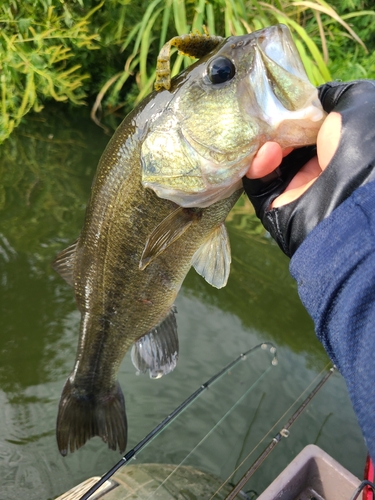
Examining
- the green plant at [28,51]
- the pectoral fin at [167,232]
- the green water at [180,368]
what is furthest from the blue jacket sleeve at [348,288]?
the green plant at [28,51]

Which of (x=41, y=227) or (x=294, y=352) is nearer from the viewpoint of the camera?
(x=294, y=352)

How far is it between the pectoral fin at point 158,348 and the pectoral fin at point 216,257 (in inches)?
11.3

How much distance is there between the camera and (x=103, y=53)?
15.8 ft

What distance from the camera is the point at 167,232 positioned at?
3.97ft

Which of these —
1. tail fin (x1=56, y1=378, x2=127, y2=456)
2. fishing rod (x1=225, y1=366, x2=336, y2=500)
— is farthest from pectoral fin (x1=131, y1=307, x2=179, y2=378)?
fishing rod (x1=225, y1=366, x2=336, y2=500)

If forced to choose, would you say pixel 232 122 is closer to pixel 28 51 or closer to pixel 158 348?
pixel 158 348

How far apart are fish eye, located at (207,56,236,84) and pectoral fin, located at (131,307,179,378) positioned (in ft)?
2.89

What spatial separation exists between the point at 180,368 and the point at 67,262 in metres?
1.30

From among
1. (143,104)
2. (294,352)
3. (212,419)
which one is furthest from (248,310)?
(143,104)

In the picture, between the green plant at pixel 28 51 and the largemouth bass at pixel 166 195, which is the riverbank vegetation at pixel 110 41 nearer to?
the green plant at pixel 28 51

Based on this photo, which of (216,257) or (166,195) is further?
(216,257)

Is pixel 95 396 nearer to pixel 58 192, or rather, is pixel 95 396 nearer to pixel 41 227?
pixel 41 227

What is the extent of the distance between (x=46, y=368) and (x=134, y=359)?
1.13m

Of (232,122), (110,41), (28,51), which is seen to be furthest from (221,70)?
(110,41)
